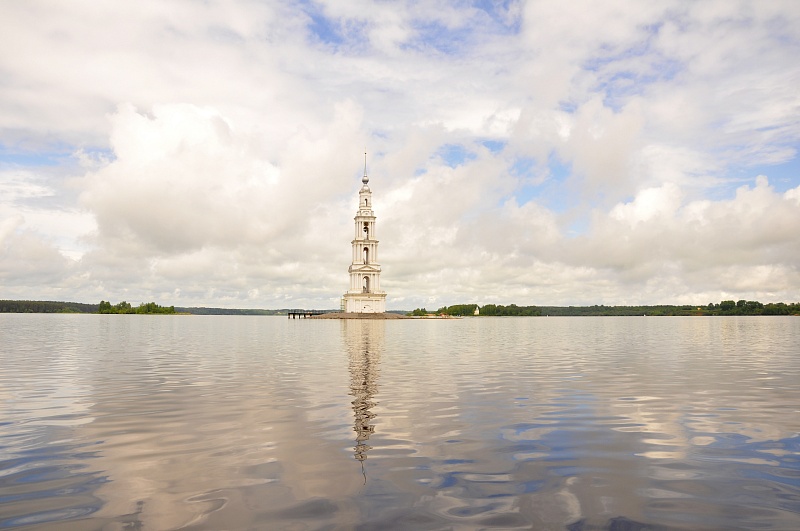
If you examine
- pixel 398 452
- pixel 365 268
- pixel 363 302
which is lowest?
pixel 398 452

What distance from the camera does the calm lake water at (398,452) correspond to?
9719mm

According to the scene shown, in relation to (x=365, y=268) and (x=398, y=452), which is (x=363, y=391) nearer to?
(x=398, y=452)

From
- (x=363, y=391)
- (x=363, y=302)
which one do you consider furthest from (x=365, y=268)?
(x=363, y=391)

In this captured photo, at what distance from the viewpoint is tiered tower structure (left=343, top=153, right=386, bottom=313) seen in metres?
179

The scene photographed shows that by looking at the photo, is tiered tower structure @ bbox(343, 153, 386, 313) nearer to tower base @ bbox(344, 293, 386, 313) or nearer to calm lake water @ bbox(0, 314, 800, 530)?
tower base @ bbox(344, 293, 386, 313)

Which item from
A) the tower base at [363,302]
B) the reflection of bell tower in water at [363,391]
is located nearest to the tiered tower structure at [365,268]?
the tower base at [363,302]

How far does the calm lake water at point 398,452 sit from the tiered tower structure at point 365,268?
5900 inches

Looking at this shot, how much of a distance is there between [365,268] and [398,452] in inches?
6688

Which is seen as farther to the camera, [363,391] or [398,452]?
[363,391]

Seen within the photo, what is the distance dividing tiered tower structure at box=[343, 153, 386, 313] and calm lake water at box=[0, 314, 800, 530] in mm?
149867

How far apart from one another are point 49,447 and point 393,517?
9960mm

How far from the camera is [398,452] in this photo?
13789 mm

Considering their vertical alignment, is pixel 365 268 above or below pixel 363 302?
above

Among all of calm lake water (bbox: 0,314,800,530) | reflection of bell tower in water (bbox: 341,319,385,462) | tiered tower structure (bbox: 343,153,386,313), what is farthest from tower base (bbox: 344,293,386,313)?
calm lake water (bbox: 0,314,800,530)
